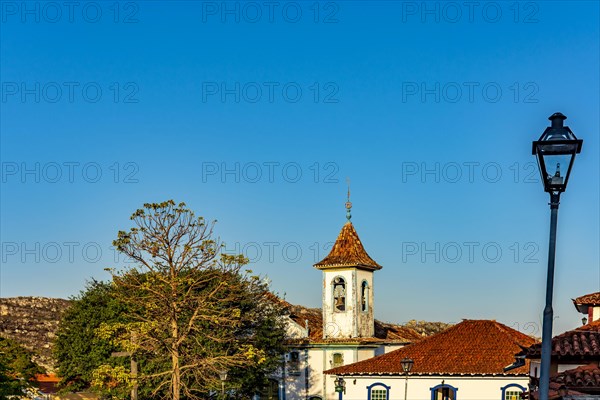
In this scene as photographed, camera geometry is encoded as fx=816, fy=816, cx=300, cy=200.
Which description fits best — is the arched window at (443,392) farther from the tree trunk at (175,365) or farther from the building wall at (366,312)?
the tree trunk at (175,365)

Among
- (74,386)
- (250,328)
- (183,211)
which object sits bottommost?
(74,386)

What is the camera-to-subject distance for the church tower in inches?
1935

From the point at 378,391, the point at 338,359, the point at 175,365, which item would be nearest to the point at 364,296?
the point at 338,359

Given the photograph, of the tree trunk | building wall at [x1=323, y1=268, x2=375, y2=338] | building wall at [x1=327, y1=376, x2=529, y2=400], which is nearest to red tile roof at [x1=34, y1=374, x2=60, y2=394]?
building wall at [x1=323, y1=268, x2=375, y2=338]

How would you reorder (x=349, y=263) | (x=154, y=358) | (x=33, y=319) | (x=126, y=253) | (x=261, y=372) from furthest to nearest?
(x=33, y=319) < (x=349, y=263) < (x=261, y=372) < (x=154, y=358) < (x=126, y=253)

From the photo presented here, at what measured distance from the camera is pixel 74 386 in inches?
1722

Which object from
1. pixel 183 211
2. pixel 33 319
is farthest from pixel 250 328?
pixel 33 319

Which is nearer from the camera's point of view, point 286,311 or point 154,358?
point 154,358

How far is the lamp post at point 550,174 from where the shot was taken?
771 cm

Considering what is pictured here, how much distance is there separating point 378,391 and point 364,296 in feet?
40.1

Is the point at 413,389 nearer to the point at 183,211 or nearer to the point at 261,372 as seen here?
the point at 261,372

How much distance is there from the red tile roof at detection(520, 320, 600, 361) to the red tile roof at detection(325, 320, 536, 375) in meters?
20.0

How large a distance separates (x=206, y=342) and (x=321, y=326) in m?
18.2

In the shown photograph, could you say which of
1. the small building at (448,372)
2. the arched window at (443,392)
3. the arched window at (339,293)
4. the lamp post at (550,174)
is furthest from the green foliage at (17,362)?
the lamp post at (550,174)
